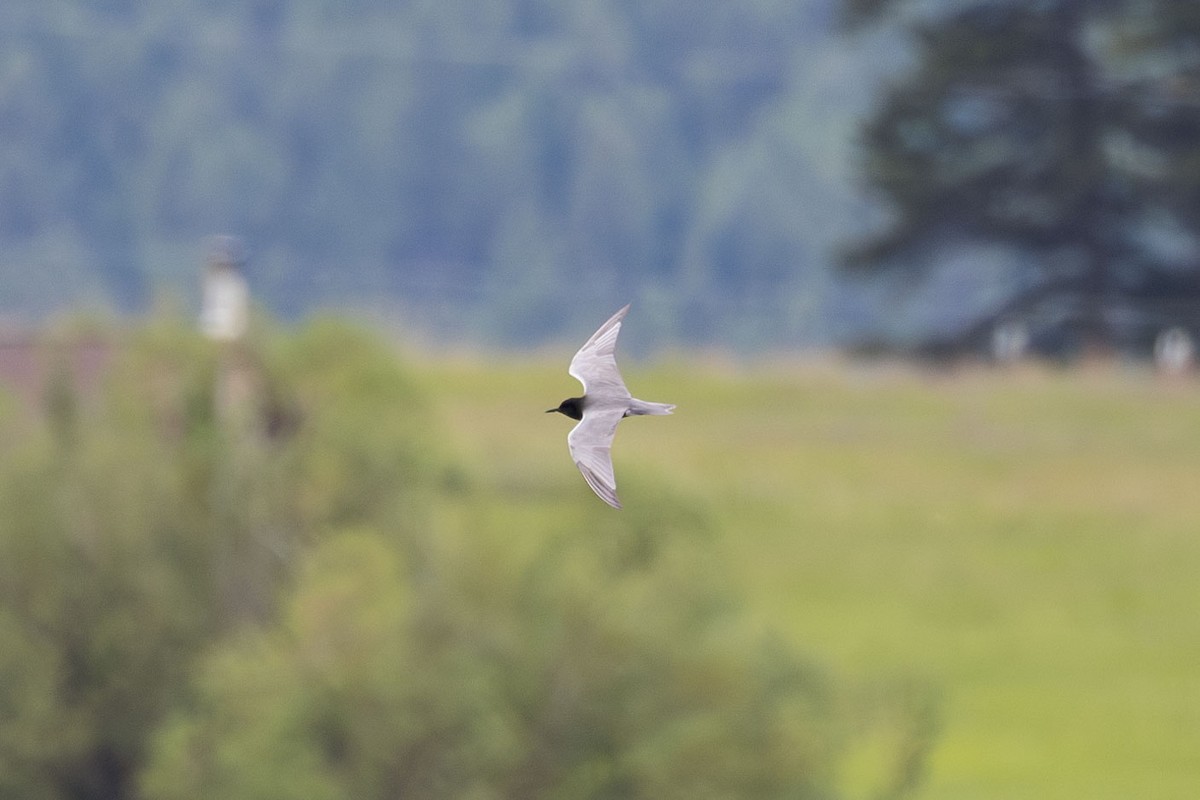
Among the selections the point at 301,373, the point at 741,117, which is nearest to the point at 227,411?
the point at 301,373

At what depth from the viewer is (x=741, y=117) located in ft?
436

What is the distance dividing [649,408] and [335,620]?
20856mm

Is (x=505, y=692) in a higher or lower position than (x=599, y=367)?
higher

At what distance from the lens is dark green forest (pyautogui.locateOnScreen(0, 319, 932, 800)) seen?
29.2m

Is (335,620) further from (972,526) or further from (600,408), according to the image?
(972,526)

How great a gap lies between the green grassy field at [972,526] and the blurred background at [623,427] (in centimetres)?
14

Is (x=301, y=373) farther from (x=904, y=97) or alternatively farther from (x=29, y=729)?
(x=904, y=97)

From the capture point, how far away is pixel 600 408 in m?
8.91

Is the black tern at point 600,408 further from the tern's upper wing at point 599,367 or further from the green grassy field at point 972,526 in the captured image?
the green grassy field at point 972,526

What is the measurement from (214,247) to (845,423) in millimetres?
26487

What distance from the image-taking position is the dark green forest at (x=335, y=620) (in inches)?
1148

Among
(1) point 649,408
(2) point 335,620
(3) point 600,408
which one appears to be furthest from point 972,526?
(1) point 649,408

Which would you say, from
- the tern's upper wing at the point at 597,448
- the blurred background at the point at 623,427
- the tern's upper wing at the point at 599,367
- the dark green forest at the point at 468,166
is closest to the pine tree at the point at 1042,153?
the blurred background at the point at 623,427

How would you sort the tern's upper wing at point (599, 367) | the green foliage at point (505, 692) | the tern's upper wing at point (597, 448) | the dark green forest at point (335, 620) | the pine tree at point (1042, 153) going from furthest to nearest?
1. the pine tree at point (1042, 153)
2. the dark green forest at point (335, 620)
3. the green foliage at point (505, 692)
4. the tern's upper wing at point (599, 367)
5. the tern's upper wing at point (597, 448)
